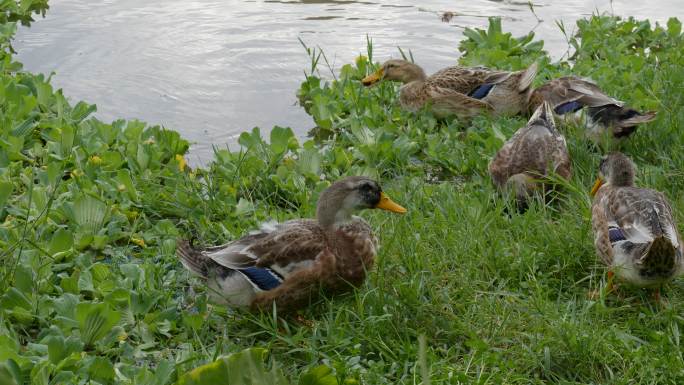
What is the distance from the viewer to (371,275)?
4742mm

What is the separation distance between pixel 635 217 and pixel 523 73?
250 cm

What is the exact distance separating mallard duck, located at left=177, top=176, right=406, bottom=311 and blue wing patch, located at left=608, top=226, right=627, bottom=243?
1.20 meters

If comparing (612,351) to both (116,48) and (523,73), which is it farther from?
(116,48)

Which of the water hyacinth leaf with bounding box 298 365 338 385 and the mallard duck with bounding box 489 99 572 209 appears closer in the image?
the water hyacinth leaf with bounding box 298 365 338 385

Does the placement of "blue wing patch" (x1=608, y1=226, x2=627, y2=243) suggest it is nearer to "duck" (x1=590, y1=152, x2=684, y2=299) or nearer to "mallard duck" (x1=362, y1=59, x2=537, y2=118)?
"duck" (x1=590, y1=152, x2=684, y2=299)

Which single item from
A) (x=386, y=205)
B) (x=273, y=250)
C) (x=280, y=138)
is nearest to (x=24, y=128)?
(x=280, y=138)

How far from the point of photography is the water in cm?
726

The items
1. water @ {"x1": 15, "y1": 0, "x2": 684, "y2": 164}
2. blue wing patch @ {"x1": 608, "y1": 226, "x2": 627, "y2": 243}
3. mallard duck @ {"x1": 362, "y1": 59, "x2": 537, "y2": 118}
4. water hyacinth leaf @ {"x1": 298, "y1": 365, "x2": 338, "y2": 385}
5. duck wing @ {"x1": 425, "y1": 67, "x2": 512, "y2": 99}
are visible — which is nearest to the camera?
water hyacinth leaf @ {"x1": 298, "y1": 365, "x2": 338, "y2": 385}

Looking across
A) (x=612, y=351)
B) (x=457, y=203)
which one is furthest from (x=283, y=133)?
(x=612, y=351)

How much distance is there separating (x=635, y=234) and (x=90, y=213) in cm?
289

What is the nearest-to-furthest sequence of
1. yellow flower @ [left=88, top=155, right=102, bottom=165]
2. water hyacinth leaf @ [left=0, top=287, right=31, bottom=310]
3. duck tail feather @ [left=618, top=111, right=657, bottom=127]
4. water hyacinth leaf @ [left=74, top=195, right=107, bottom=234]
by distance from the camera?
water hyacinth leaf @ [left=0, top=287, right=31, bottom=310], water hyacinth leaf @ [left=74, top=195, right=107, bottom=234], yellow flower @ [left=88, top=155, right=102, bottom=165], duck tail feather @ [left=618, top=111, right=657, bottom=127]

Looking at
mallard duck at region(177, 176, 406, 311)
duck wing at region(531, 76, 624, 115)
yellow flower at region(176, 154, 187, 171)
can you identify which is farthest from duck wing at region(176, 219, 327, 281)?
duck wing at region(531, 76, 624, 115)

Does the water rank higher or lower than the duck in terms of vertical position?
higher

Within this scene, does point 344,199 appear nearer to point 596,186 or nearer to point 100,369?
point 100,369
